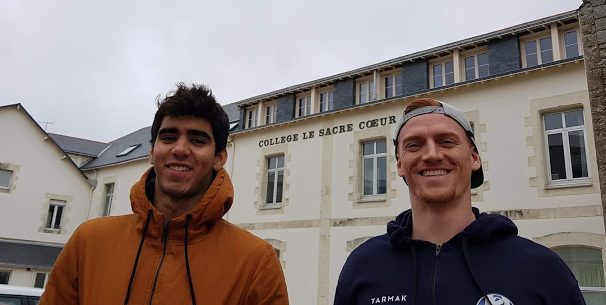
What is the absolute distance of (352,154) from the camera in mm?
12008

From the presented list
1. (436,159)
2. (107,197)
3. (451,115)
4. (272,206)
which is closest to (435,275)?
(436,159)

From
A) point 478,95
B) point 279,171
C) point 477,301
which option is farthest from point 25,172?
point 477,301

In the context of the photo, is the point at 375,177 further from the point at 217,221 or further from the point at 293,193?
the point at 217,221

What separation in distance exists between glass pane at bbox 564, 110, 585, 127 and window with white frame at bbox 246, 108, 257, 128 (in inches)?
365

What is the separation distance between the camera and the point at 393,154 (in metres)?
11.1

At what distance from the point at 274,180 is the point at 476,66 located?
655cm

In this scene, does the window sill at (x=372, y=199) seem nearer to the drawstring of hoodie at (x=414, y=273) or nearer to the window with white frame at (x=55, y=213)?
the drawstring of hoodie at (x=414, y=273)

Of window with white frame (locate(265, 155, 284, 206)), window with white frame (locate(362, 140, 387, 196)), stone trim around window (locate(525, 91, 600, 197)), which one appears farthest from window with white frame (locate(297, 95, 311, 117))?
stone trim around window (locate(525, 91, 600, 197))

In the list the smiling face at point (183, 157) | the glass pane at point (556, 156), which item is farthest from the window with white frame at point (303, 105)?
the smiling face at point (183, 157)

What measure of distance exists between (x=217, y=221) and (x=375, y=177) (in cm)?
981

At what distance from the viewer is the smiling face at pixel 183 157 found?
81.8 inches

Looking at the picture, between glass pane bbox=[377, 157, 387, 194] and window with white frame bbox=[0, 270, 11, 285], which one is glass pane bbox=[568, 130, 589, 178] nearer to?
glass pane bbox=[377, 157, 387, 194]

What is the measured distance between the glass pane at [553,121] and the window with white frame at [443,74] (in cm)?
252

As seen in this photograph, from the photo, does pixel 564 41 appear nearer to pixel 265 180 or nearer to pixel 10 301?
pixel 265 180
